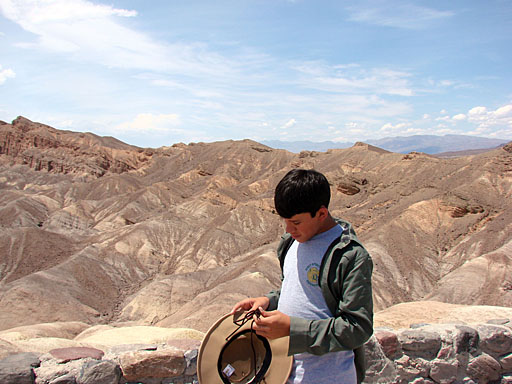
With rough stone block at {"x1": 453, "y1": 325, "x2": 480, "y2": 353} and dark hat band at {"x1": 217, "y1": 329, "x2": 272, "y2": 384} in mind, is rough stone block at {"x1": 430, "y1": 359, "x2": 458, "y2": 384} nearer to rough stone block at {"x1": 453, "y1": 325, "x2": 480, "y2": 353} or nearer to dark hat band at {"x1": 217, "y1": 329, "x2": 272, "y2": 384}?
rough stone block at {"x1": 453, "y1": 325, "x2": 480, "y2": 353}

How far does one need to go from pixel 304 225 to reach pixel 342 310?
497 mm

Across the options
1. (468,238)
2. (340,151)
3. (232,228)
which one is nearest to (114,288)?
(232,228)

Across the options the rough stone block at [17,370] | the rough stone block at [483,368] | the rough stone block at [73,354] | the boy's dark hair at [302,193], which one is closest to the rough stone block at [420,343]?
the rough stone block at [483,368]

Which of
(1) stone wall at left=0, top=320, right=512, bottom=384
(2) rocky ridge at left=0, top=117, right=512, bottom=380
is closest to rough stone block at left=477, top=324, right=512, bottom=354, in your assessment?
(1) stone wall at left=0, top=320, right=512, bottom=384

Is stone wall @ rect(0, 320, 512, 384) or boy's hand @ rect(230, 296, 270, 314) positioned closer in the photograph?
boy's hand @ rect(230, 296, 270, 314)

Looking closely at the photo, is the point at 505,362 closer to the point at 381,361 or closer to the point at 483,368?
the point at 483,368

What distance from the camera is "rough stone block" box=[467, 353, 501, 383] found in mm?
4422

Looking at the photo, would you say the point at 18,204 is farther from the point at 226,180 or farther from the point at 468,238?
the point at 468,238

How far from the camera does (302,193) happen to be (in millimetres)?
2135

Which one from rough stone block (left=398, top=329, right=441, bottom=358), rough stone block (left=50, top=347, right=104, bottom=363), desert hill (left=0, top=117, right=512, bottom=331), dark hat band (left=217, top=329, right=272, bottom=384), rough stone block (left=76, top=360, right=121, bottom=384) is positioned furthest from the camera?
desert hill (left=0, top=117, right=512, bottom=331)

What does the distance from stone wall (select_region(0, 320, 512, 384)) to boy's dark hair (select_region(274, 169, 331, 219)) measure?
2.31 metres

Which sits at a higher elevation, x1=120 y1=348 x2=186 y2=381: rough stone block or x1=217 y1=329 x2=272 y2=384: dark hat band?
x1=217 y1=329 x2=272 y2=384: dark hat band

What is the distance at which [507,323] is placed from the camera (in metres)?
4.89

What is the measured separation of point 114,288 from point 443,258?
1017 inches
